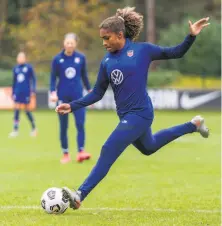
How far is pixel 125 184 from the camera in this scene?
10.5 meters

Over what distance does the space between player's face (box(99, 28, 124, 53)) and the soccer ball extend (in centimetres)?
165

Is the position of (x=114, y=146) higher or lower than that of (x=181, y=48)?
lower

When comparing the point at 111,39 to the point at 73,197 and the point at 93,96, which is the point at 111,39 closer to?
the point at 93,96

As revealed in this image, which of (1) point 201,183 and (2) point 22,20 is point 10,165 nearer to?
(1) point 201,183

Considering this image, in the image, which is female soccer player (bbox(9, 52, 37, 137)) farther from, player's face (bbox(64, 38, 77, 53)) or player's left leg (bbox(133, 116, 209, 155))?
player's left leg (bbox(133, 116, 209, 155))

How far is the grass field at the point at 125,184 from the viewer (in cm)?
784

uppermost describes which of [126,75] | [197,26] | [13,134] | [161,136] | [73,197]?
[197,26]

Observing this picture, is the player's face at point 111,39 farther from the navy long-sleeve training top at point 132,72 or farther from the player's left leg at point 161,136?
the player's left leg at point 161,136

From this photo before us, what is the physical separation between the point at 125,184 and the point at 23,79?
37.9ft

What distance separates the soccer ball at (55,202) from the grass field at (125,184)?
0.10m

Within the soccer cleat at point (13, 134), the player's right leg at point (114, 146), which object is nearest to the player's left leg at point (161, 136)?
the player's right leg at point (114, 146)

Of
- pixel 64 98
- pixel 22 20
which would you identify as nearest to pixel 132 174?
pixel 64 98

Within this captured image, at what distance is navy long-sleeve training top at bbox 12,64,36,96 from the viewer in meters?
21.3

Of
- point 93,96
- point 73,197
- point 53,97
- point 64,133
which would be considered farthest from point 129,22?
point 64,133
